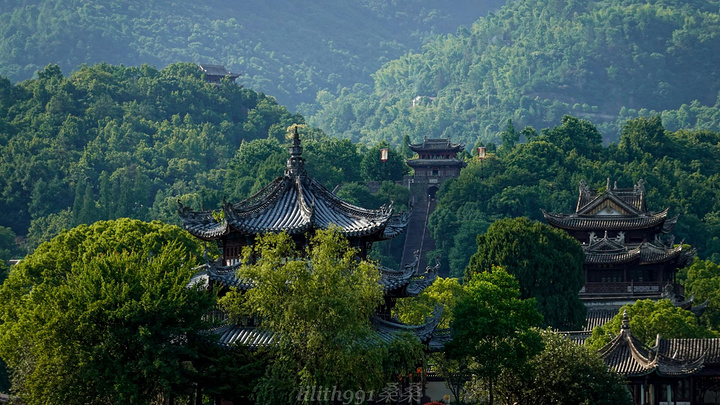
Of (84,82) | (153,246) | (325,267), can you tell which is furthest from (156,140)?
(325,267)

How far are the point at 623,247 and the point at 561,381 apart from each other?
1211 inches

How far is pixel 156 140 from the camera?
141375mm

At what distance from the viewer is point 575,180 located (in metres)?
109

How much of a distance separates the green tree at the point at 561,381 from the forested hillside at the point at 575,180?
1988 inches

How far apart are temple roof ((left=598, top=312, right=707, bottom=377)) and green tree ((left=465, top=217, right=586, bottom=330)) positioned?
1396 cm

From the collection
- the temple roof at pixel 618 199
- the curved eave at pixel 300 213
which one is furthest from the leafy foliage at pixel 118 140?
the curved eave at pixel 300 213

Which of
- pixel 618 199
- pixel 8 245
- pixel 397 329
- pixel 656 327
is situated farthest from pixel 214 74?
pixel 397 329

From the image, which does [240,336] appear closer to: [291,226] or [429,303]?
[291,226]

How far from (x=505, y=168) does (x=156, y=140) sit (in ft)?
132

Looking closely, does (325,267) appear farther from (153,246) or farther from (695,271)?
(695,271)

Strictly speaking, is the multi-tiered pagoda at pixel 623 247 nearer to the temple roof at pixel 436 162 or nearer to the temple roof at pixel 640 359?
the temple roof at pixel 640 359

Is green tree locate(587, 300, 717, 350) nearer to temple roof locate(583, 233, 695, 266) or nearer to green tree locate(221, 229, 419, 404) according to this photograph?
temple roof locate(583, 233, 695, 266)

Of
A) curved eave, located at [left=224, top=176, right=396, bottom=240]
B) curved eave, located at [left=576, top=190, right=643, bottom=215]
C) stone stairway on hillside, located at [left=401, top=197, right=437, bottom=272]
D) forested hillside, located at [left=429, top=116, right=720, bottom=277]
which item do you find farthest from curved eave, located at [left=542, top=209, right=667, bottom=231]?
curved eave, located at [left=224, top=176, right=396, bottom=240]

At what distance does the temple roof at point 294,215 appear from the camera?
1633 inches
